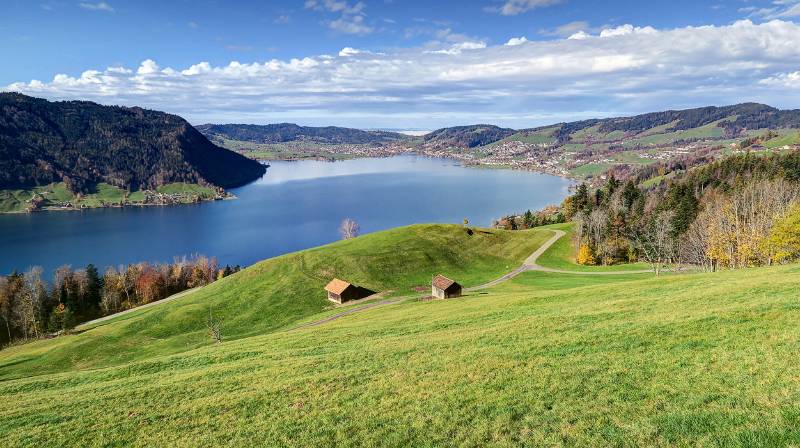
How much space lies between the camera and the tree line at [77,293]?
374 feet

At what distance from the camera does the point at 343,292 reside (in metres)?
76.2

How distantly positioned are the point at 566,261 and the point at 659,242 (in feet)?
84.9

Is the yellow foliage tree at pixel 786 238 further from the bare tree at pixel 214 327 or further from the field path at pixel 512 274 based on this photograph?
the bare tree at pixel 214 327

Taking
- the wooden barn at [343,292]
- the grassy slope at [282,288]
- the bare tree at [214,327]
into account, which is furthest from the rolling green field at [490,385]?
the wooden barn at [343,292]

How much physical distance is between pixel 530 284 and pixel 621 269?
88.8 ft

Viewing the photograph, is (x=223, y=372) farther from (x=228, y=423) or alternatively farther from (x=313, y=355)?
(x=228, y=423)

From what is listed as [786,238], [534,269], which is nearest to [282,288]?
[534,269]

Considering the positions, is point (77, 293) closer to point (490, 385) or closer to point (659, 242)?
point (490, 385)

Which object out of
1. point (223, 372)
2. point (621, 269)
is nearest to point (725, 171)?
point (621, 269)

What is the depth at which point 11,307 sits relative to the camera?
391ft

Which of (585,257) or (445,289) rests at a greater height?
(445,289)

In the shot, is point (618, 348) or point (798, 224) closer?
point (618, 348)

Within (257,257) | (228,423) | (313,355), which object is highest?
(228,423)

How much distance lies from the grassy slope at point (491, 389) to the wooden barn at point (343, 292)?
145 feet
